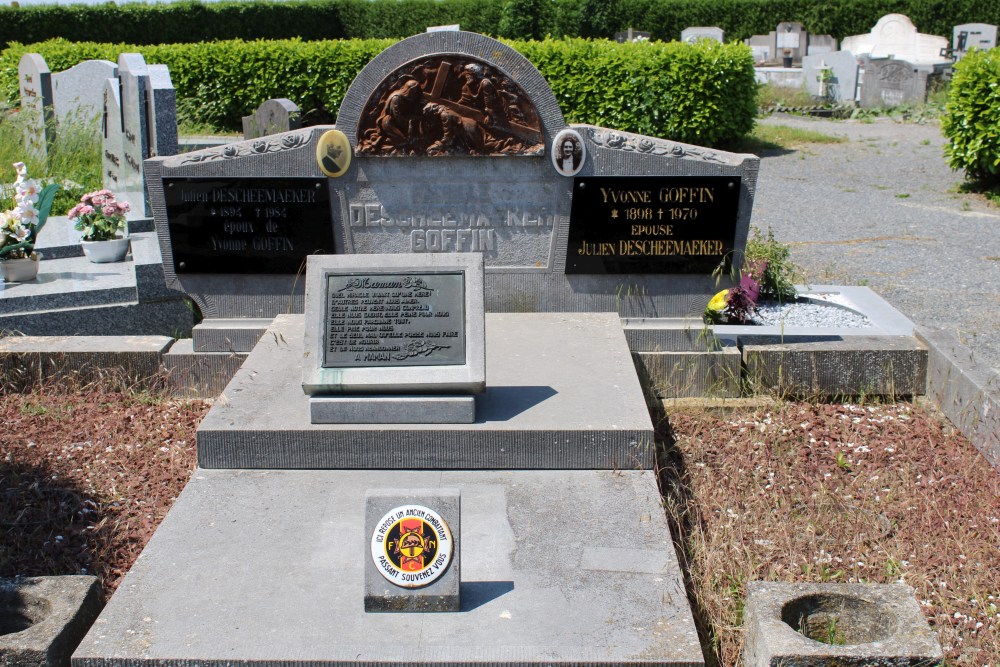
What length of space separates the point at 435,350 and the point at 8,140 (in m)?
7.93

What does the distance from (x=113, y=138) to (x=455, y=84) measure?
16.1ft

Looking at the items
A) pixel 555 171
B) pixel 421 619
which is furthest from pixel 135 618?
pixel 555 171

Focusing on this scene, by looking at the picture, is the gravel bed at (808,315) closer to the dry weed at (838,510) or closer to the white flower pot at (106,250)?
the dry weed at (838,510)

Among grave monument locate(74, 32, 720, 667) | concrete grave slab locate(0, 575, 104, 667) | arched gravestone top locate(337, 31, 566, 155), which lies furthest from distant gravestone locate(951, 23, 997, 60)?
concrete grave slab locate(0, 575, 104, 667)

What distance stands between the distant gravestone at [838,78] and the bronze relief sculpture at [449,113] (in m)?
16.3

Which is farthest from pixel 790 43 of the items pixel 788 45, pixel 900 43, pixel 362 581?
pixel 362 581

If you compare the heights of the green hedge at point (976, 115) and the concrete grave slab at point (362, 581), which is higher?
the green hedge at point (976, 115)

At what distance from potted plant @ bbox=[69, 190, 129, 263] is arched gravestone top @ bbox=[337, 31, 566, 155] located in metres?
2.45

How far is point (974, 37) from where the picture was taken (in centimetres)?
2472

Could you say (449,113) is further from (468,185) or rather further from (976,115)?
(976,115)

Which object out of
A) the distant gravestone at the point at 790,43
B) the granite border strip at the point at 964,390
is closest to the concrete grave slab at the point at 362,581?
the granite border strip at the point at 964,390

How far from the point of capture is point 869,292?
22.4 feet

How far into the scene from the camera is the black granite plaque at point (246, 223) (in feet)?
18.7

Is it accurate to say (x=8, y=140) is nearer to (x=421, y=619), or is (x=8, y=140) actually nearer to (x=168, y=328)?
(x=168, y=328)
